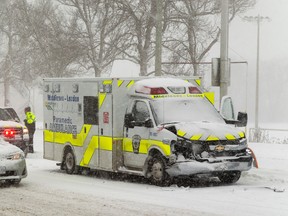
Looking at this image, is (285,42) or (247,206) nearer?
(247,206)

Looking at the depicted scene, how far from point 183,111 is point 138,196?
9.86ft

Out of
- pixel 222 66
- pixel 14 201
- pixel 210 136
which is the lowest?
pixel 14 201

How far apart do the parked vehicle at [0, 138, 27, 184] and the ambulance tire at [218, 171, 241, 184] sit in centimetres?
423

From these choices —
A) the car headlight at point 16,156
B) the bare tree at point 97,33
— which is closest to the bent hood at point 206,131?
the car headlight at point 16,156

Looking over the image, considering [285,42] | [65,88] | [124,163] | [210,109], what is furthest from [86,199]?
[285,42]

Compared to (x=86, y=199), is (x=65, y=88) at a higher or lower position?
higher

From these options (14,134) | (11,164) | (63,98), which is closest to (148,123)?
(11,164)

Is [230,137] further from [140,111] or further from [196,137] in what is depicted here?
[140,111]

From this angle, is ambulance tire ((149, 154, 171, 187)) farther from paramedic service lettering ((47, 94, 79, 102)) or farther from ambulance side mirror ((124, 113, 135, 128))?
paramedic service lettering ((47, 94, 79, 102))

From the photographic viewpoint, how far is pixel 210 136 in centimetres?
1404

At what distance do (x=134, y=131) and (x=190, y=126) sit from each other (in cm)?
152

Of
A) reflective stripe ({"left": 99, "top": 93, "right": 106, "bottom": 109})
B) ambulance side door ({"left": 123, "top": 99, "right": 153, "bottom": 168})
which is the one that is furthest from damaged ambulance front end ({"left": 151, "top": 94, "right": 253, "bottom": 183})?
reflective stripe ({"left": 99, "top": 93, "right": 106, "bottom": 109})

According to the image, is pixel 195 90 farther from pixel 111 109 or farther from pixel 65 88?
pixel 65 88

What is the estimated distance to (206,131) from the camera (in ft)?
46.4
